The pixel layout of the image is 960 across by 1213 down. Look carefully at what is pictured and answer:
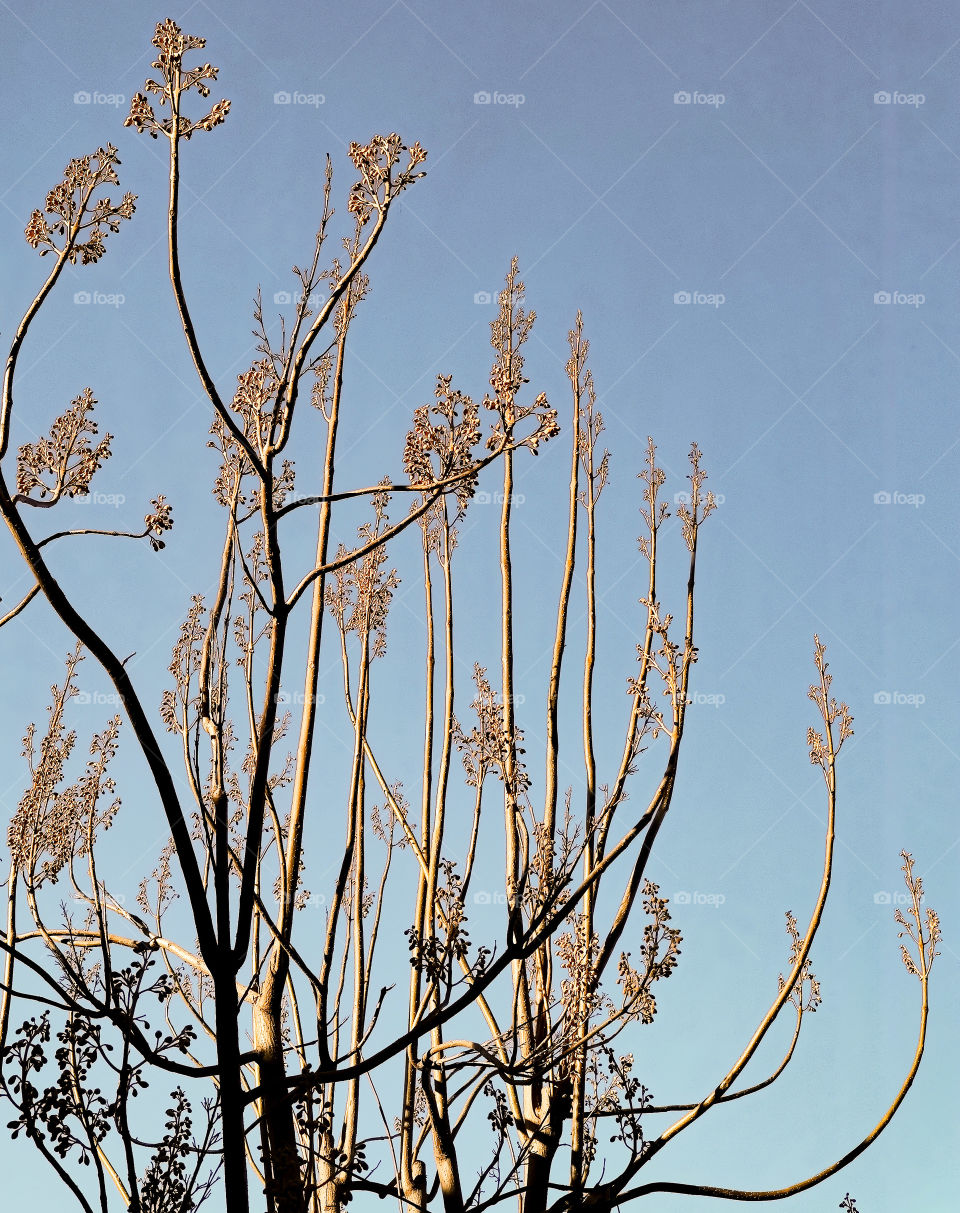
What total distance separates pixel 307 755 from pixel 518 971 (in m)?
1.28

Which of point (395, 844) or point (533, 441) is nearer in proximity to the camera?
point (533, 441)

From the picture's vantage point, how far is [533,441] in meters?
3.14

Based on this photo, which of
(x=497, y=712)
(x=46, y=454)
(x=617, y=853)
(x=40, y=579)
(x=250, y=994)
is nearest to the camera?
(x=40, y=579)

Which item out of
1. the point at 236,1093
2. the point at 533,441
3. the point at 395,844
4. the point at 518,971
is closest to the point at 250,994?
the point at 518,971

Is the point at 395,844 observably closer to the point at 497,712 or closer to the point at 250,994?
the point at 497,712

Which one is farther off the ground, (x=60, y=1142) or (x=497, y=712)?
(x=497, y=712)

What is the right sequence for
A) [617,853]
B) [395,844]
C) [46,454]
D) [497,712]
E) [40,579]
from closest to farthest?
[40,579], [46,454], [617,853], [497,712], [395,844]

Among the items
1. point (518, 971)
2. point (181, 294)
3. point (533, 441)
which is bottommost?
point (518, 971)

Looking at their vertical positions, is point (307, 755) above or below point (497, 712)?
below

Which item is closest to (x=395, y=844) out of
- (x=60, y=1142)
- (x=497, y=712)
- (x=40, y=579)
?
(x=497, y=712)

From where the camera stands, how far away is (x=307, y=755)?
3.70 m

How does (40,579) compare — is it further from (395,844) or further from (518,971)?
(395,844)

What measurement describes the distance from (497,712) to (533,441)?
73.4 inches

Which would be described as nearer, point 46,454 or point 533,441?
point 533,441
